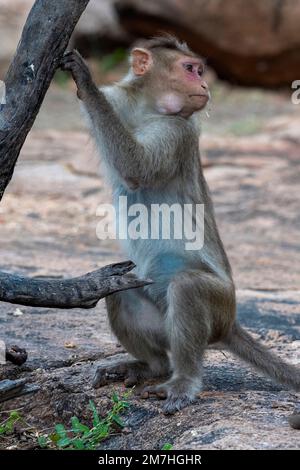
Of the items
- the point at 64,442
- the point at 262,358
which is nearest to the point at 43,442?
the point at 64,442

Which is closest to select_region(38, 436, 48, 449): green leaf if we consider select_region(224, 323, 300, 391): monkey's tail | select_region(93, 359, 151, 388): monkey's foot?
select_region(93, 359, 151, 388): monkey's foot

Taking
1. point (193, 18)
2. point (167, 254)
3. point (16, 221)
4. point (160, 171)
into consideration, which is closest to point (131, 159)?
point (160, 171)

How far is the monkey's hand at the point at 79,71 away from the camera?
4.68 m

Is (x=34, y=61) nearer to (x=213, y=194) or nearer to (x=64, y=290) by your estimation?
(x=64, y=290)

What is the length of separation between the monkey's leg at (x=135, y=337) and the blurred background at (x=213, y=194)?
199 mm

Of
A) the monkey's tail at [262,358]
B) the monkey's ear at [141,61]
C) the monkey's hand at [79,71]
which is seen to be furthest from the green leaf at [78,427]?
the monkey's ear at [141,61]

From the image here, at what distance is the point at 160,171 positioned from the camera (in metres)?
5.17

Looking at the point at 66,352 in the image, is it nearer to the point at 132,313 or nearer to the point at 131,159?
the point at 132,313

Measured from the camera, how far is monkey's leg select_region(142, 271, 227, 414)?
479 centimetres

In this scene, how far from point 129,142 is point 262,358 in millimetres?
1447

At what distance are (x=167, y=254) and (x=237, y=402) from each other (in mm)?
1000

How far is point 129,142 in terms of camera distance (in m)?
5.01

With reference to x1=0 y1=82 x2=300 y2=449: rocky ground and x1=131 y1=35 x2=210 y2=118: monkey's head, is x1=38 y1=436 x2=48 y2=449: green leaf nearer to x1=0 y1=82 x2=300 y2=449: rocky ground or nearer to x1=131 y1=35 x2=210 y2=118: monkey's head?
x1=0 y1=82 x2=300 y2=449: rocky ground
